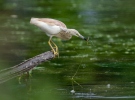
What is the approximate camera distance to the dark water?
5738 millimetres

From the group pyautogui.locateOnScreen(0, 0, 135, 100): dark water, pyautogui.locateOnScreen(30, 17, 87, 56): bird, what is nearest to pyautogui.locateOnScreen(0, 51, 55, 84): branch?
pyautogui.locateOnScreen(0, 0, 135, 100): dark water

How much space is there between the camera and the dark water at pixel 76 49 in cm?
574

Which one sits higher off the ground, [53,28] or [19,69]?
[53,28]

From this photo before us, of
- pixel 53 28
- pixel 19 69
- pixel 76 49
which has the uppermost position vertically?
pixel 53 28

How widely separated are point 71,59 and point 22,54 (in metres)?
0.87

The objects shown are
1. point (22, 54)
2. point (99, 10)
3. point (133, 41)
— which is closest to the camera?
point (22, 54)

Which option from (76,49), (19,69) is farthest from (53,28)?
(76,49)

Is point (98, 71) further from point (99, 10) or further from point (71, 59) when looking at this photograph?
point (99, 10)

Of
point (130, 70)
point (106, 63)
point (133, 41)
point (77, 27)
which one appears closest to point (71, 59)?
point (106, 63)

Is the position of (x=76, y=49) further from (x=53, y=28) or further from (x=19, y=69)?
(x=19, y=69)

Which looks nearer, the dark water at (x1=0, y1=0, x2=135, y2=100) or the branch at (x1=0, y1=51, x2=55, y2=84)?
the branch at (x1=0, y1=51, x2=55, y2=84)

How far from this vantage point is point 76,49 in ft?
27.8

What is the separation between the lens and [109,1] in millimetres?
14047

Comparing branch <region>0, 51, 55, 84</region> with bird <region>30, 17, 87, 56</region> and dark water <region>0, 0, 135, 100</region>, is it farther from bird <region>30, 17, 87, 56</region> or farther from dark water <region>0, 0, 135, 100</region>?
bird <region>30, 17, 87, 56</region>
